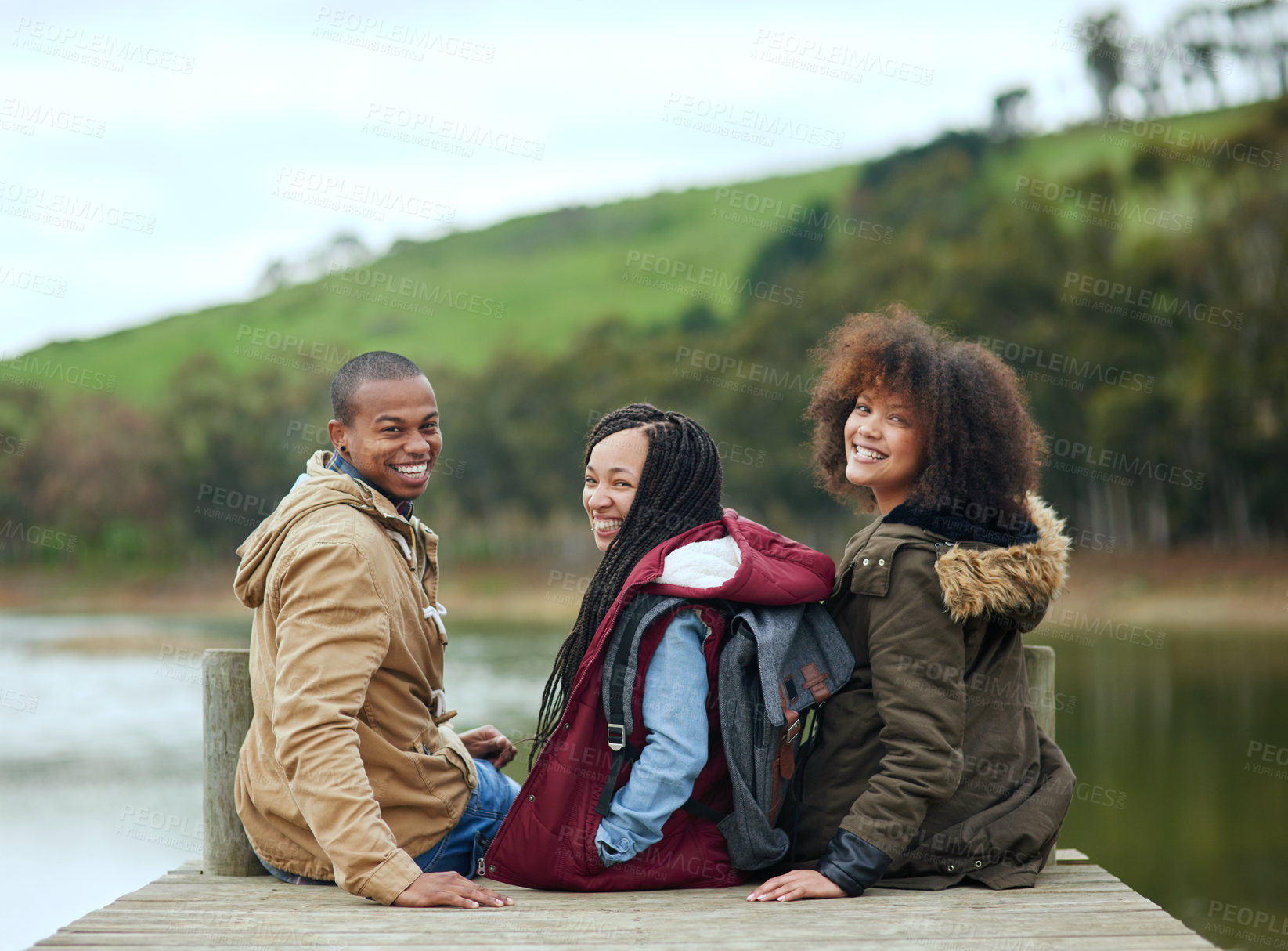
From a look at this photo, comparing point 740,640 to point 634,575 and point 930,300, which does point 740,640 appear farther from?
point 930,300

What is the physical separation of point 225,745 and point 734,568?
6.51 ft

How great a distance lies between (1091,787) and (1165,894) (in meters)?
3.34

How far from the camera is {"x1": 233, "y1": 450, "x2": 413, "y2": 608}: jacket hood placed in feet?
12.8

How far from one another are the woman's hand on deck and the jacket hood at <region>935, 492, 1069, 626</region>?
91cm

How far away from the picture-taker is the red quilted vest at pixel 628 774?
12.4ft

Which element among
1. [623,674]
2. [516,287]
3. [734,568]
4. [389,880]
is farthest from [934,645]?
[516,287]

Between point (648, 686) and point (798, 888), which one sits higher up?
point (648, 686)

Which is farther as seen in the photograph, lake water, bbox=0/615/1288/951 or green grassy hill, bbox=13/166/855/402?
green grassy hill, bbox=13/166/855/402

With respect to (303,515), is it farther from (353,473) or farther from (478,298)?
(478,298)

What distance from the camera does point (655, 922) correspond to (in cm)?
356

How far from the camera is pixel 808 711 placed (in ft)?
13.7

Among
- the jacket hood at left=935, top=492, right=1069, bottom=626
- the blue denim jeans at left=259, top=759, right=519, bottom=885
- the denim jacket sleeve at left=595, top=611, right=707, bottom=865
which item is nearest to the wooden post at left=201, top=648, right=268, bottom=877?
the blue denim jeans at left=259, top=759, right=519, bottom=885

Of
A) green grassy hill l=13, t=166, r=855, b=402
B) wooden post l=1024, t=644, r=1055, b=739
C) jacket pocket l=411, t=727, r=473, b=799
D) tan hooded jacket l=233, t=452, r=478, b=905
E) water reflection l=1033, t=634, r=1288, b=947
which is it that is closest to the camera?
tan hooded jacket l=233, t=452, r=478, b=905

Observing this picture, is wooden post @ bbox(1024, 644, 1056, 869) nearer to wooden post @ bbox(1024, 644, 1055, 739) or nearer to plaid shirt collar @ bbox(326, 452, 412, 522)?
wooden post @ bbox(1024, 644, 1055, 739)
